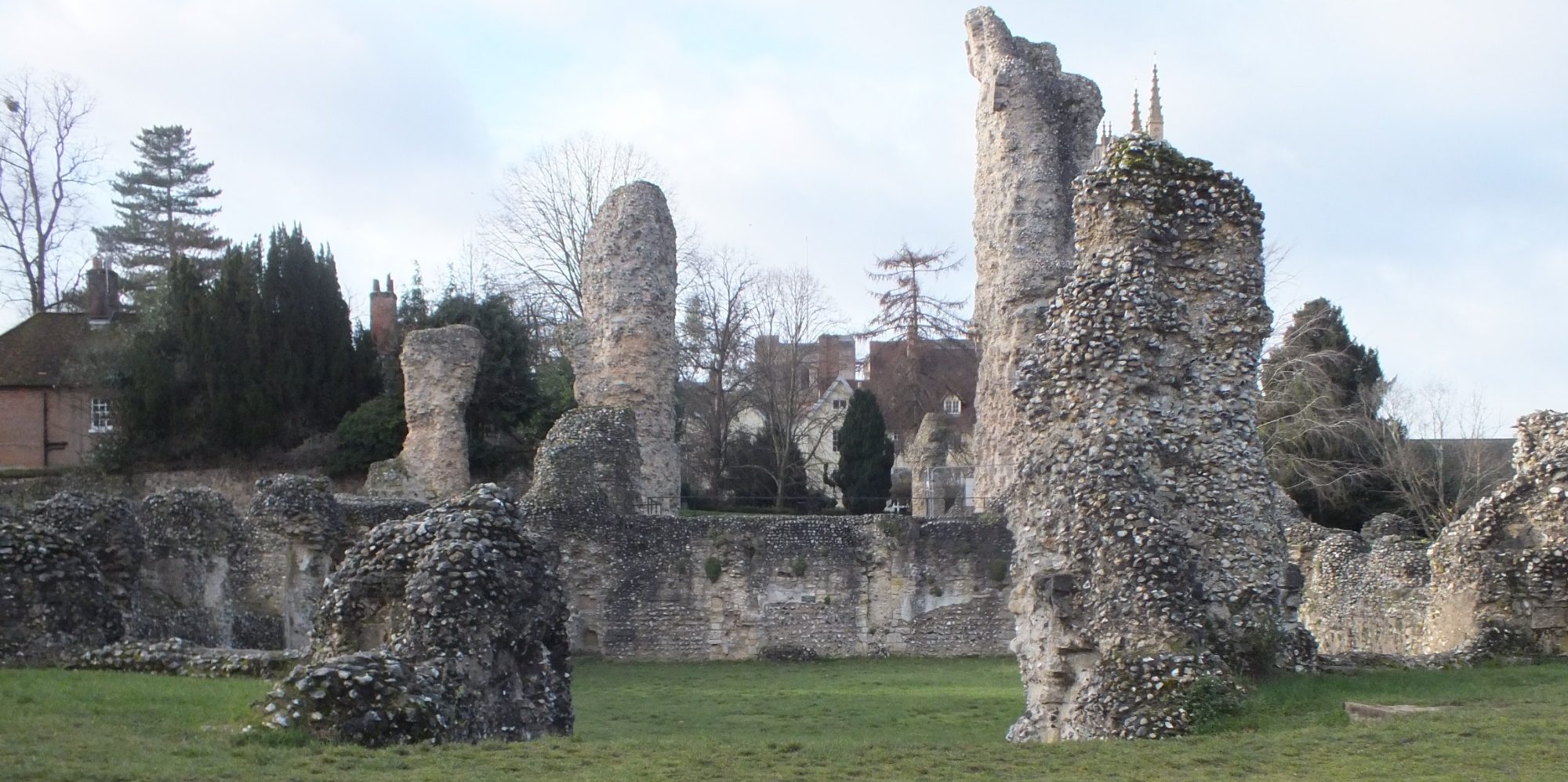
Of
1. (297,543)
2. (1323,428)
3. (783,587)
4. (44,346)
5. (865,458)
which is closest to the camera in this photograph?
(297,543)

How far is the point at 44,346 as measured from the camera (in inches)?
1843

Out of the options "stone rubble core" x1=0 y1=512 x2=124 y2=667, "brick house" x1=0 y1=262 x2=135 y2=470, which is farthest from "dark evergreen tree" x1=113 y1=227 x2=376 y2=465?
"stone rubble core" x1=0 y1=512 x2=124 y2=667

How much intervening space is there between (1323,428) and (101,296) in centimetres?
3858

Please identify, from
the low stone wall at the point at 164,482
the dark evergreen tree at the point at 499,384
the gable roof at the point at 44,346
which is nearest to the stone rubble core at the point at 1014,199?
the dark evergreen tree at the point at 499,384

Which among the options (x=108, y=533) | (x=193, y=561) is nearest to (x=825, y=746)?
(x=108, y=533)

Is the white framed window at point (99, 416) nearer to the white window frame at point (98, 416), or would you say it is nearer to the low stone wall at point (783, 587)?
the white window frame at point (98, 416)

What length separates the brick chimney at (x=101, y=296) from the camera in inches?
1929

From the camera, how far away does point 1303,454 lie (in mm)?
42250

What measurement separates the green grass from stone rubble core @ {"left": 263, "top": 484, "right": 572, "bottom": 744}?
1.48 ft

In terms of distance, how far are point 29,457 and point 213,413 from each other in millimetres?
8897

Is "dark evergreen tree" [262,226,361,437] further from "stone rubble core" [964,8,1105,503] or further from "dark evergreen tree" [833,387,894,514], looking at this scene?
"stone rubble core" [964,8,1105,503]

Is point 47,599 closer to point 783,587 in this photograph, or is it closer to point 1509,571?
point 783,587

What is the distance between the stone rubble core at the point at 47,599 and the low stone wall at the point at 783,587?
9.30m

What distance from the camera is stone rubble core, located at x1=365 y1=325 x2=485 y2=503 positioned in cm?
3231
